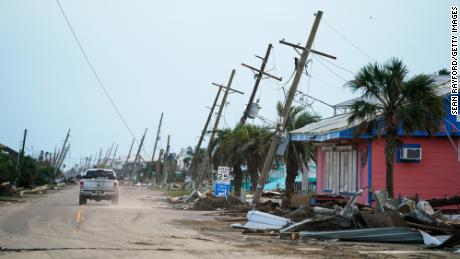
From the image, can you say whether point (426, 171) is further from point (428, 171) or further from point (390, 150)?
point (390, 150)

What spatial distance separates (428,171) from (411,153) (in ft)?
3.97

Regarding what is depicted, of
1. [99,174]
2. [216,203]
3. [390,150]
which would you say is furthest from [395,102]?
[99,174]

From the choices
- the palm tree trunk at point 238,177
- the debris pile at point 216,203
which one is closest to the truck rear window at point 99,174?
the debris pile at point 216,203

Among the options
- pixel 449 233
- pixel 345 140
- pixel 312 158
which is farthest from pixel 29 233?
pixel 312 158

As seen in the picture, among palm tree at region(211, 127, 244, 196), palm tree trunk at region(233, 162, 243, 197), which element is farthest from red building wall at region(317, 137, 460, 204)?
palm tree trunk at region(233, 162, 243, 197)

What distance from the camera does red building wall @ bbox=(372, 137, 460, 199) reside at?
2712 centimetres

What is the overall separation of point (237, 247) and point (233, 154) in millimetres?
25271

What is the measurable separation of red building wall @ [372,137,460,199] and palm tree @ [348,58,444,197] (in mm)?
4248

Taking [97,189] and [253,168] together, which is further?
[253,168]

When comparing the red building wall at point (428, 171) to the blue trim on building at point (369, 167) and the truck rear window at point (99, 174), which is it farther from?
the truck rear window at point (99, 174)

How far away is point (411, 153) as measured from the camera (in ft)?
88.0

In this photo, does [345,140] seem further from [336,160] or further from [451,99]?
[451,99]

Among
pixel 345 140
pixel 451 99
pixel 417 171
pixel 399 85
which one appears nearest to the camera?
pixel 399 85

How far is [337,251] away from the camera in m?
13.3
